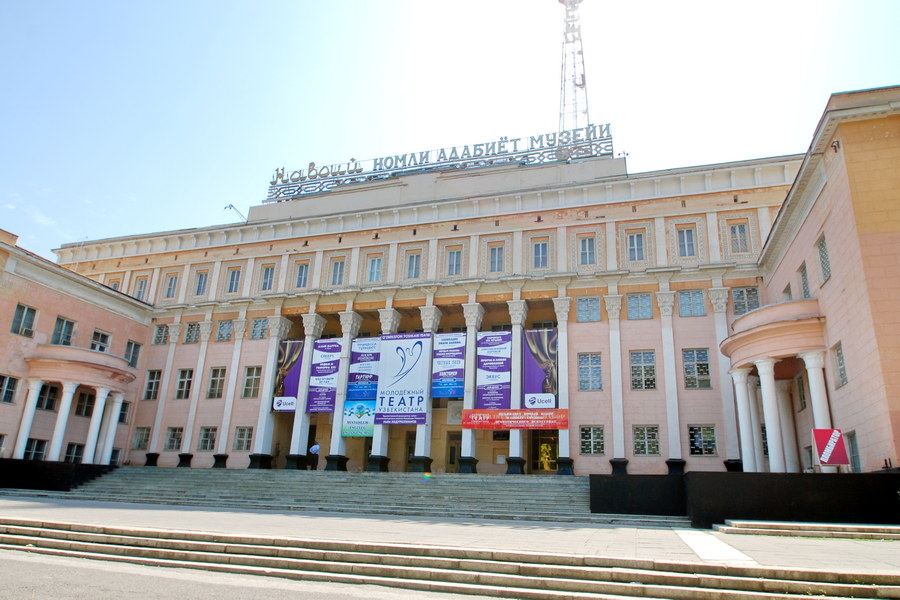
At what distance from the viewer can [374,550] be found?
9906mm

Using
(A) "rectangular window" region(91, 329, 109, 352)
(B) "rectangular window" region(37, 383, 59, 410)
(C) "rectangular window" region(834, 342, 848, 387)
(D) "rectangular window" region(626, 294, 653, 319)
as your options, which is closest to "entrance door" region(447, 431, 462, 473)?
(D) "rectangular window" region(626, 294, 653, 319)

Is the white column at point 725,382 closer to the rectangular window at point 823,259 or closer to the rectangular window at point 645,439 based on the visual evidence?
the rectangular window at point 645,439

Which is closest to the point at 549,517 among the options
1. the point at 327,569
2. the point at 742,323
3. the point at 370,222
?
the point at 742,323

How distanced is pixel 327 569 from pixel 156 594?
260 centimetres

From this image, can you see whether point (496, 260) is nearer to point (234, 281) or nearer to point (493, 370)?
point (493, 370)

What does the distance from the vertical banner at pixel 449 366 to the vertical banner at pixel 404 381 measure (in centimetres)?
36

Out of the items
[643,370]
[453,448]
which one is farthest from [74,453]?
[643,370]

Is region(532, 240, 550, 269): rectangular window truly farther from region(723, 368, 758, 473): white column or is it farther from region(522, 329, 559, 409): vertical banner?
region(723, 368, 758, 473): white column

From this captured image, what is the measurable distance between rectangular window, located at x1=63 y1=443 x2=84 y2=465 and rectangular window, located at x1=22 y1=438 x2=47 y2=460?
1647 millimetres

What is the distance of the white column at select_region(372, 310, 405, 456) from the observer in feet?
102

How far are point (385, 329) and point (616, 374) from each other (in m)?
12.2

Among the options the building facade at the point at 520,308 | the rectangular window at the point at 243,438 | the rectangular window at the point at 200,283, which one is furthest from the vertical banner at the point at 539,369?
the rectangular window at the point at 200,283

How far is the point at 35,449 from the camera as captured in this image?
3053 centimetres

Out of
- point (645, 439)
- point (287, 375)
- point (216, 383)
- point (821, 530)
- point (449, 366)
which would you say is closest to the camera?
point (821, 530)
